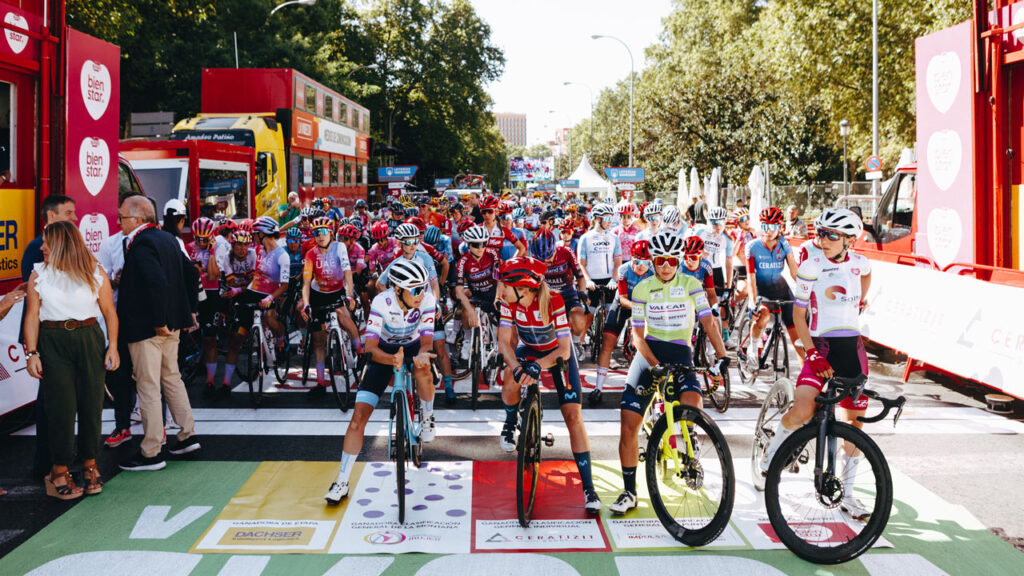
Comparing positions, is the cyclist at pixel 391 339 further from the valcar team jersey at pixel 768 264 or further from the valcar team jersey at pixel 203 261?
the valcar team jersey at pixel 768 264

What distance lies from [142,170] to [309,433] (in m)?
8.76

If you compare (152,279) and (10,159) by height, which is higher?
(10,159)

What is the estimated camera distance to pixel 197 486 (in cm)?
621

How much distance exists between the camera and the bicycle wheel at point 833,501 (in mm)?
4596

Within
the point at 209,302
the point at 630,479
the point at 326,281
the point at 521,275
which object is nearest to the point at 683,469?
the point at 630,479

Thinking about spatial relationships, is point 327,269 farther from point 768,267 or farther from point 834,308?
point 834,308

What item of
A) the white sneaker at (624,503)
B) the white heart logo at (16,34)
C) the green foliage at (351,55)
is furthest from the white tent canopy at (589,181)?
the white sneaker at (624,503)

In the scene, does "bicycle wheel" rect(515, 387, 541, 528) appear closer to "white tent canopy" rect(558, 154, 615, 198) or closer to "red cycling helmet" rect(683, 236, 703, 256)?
"red cycling helmet" rect(683, 236, 703, 256)

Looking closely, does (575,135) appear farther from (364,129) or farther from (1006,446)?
(1006,446)

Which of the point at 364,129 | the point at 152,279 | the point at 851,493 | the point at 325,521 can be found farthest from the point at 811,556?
the point at 364,129

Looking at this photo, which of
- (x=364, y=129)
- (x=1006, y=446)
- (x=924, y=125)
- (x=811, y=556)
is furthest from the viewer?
(x=364, y=129)

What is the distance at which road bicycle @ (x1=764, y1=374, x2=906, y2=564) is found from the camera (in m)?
4.62

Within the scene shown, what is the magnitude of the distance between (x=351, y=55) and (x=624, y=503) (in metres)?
52.0

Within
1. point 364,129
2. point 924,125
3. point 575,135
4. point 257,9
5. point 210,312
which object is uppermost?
point 575,135
